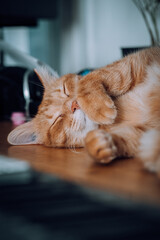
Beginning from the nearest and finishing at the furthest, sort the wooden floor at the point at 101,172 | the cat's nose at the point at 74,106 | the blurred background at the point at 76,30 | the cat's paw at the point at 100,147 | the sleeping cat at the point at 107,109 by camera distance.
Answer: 1. the wooden floor at the point at 101,172
2. the cat's paw at the point at 100,147
3. the sleeping cat at the point at 107,109
4. the cat's nose at the point at 74,106
5. the blurred background at the point at 76,30

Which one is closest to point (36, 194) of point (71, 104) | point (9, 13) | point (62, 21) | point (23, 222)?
point (23, 222)

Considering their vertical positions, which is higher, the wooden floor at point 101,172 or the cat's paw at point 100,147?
the cat's paw at point 100,147

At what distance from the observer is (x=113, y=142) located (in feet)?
2.92

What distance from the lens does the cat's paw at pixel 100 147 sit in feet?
2.60

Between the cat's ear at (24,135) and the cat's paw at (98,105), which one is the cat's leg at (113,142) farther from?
the cat's ear at (24,135)

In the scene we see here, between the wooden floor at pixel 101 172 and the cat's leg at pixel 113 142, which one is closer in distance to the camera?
the wooden floor at pixel 101 172

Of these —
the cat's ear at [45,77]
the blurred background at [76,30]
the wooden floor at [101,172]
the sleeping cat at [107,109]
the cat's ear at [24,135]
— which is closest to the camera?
the wooden floor at [101,172]

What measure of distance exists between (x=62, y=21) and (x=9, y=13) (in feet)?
4.11

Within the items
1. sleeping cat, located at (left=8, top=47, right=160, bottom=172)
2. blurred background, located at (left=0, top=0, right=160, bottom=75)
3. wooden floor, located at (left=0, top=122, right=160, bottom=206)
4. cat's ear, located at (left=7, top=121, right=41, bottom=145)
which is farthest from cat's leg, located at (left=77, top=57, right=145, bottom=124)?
blurred background, located at (left=0, top=0, right=160, bottom=75)

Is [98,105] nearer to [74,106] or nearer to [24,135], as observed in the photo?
[74,106]

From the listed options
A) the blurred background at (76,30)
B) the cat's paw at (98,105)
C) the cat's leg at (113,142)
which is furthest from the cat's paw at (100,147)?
the blurred background at (76,30)

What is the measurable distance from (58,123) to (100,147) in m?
0.52

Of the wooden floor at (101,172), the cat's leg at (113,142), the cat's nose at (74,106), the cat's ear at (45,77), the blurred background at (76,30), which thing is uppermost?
the blurred background at (76,30)

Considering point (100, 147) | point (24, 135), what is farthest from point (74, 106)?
point (100, 147)
